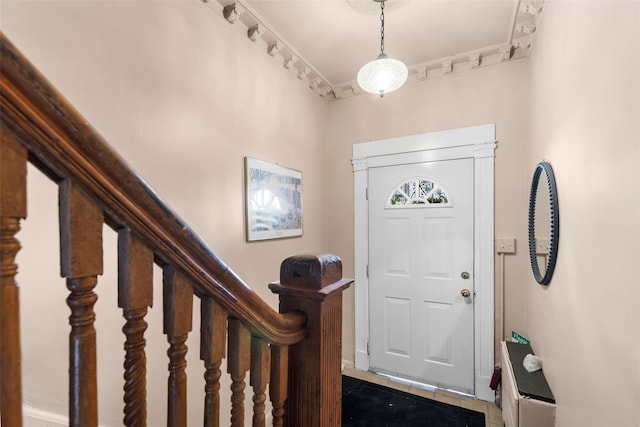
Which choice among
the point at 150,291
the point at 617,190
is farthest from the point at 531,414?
the point at 150,291

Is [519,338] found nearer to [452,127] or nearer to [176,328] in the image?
[452,127]

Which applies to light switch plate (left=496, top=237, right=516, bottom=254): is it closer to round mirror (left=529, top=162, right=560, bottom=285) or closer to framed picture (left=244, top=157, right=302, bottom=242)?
round mirror (left=529, top=162, right=560, bottom=285)

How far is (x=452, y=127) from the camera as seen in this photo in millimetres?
2398

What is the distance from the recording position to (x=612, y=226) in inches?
34.6

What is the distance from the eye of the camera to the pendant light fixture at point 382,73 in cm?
167

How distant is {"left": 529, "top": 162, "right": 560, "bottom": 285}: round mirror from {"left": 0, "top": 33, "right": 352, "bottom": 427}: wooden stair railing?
1.26 meters

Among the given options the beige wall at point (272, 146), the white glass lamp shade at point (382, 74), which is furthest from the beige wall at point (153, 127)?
the white glass lamp shade at point (382, 74)

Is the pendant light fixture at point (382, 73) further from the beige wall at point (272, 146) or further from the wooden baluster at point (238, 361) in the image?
the wooden baluster at point (238, 361)

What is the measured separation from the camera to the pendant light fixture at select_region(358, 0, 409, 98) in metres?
1.67

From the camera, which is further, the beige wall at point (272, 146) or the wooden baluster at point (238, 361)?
the beige wall at point (272, 146)

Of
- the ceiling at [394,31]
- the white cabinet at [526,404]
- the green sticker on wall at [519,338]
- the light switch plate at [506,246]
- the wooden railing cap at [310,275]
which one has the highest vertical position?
the ceiling at [394,31]

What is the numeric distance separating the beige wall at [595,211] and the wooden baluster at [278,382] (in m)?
0.87

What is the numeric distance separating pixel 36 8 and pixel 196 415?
1.90 meters

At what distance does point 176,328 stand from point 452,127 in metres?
2.48
